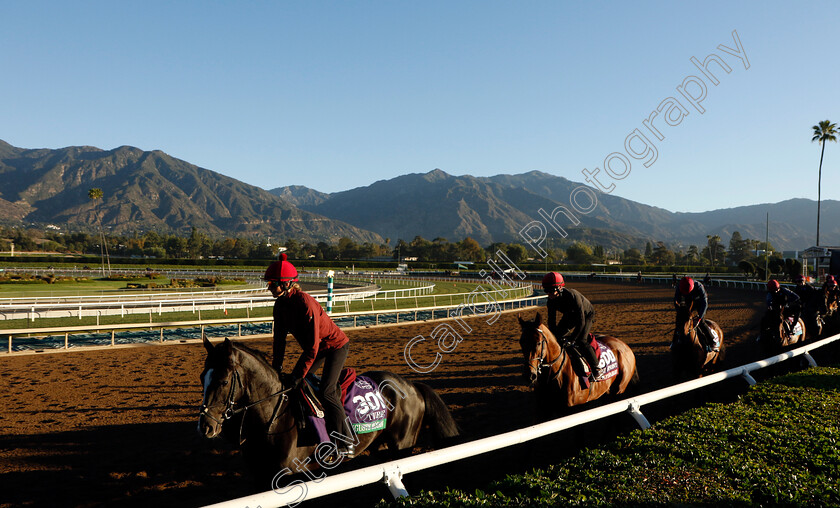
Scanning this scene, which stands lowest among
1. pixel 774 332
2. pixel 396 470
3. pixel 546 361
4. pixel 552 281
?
pixel 774 332

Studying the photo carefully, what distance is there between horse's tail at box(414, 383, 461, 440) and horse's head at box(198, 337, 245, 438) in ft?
5.84

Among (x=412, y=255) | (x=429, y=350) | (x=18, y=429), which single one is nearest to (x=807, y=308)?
(x=429, y=350)

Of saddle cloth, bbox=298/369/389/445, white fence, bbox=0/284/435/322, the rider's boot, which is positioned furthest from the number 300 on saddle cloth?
white fence, bbox=0/284/435/322

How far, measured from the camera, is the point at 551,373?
5.00 m

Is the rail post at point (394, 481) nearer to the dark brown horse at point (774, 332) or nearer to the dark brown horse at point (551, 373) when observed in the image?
the dark brown horse at point (551, 373)

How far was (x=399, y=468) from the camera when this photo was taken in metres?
3.02

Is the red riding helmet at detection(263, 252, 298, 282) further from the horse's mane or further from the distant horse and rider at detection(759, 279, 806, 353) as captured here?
the distant horse and rider at detection(759, 279, 806, 353)

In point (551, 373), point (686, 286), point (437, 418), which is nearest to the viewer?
point (437, 418)

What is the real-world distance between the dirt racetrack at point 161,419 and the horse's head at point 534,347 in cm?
91

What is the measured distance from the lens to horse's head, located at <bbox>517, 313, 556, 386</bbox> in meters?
4.49

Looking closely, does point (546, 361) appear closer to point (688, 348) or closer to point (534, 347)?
point (534, 347)

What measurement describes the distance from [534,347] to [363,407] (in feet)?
5.80

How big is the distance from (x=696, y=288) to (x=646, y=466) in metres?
4.20

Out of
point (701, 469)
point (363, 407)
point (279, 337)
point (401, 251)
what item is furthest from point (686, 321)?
point (401, 251)
